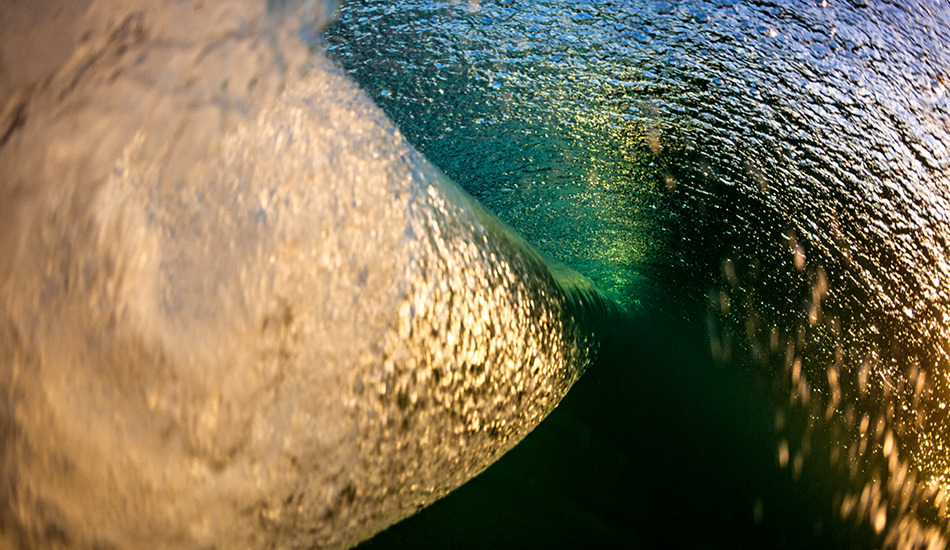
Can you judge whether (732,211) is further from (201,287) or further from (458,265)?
(201,287)

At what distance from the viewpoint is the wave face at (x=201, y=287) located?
332 millimetres

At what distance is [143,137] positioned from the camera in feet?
1.25

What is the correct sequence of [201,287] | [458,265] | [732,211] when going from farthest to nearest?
[732,211], [458,265], [201,287]

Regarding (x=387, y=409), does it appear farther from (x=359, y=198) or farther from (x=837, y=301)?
(x=837, y=301)

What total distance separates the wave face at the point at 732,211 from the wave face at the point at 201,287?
362 mm

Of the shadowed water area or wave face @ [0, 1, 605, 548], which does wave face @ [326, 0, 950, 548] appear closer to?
the shadowed water area

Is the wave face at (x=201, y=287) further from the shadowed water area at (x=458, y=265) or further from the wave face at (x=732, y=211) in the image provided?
the wave face at (x=732, y=211)

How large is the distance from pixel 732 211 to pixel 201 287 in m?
2.42

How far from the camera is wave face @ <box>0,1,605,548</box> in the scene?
0.33 m

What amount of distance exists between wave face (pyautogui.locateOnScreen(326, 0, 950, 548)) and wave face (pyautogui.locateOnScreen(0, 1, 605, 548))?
0.36 m

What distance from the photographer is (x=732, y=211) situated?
2.40 m

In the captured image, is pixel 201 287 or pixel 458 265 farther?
pixel 458 265

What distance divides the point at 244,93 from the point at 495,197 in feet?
5.72

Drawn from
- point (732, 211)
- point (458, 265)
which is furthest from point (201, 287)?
point (732, 211)
